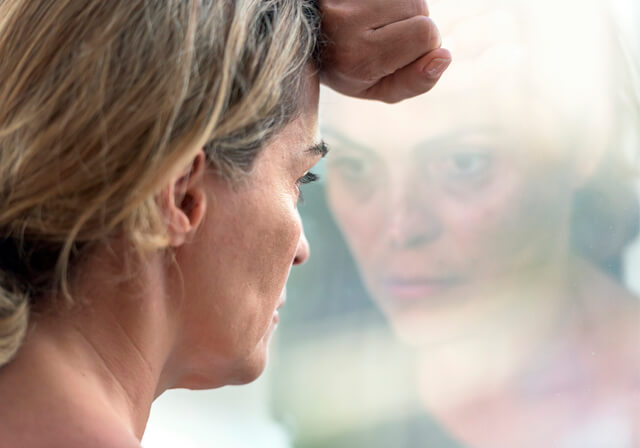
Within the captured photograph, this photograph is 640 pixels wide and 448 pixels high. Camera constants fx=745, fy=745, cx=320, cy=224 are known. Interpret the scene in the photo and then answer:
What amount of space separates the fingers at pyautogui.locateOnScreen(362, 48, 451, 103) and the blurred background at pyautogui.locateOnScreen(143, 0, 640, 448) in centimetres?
20

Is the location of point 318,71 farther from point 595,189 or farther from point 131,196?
point 595,189

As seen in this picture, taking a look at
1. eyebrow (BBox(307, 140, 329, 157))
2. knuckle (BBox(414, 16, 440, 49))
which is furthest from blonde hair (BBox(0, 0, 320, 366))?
knuckle (BBox(414, 16, 440, 49))

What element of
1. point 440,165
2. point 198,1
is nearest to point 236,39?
point 198,1

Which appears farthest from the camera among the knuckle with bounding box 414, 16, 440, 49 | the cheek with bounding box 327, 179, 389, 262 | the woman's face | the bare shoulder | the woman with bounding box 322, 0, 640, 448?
the cheek with bounding box 327, 179, 389, 262

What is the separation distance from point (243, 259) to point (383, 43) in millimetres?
315

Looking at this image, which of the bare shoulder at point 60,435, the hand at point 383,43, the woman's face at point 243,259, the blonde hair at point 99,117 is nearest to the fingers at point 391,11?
the hand at point 383,43

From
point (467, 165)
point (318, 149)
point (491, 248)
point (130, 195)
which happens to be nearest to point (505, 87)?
point (467, 165)

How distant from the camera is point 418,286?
1.15 m

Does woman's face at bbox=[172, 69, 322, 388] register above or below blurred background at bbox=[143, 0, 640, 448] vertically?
above

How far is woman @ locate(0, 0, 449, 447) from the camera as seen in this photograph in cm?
68

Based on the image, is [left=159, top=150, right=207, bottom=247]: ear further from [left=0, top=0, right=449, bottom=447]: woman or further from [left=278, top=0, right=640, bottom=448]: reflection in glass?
[left=278, top=0, right=640, bottom=448]: reflection in glass

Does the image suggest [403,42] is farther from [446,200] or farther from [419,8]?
[446,200]

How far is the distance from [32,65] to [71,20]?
0.18 feet

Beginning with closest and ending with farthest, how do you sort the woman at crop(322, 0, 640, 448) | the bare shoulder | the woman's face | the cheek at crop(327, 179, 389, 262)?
the bare shoulder → the woman's face → the woman at crop(322, 0, 640, 448) → the cheek at crop(327, 179, 389, 262)
